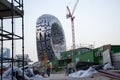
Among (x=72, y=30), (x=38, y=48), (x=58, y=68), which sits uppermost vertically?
(x=72, y=30)

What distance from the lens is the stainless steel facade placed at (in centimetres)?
9462

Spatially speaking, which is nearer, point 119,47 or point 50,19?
point 119,47

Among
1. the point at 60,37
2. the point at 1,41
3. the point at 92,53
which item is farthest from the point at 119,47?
the point at 60,37

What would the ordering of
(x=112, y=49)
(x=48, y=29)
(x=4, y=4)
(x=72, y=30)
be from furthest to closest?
(x=72, y=30) < (x=48, y=29) < (x=112, y=49) < (x=4, y=4)

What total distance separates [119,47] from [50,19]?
49.3 metres

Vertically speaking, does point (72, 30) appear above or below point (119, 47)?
above

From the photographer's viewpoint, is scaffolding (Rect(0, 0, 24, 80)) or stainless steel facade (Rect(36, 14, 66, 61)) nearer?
scaffolding (Rect(0, 0, 24, 80))

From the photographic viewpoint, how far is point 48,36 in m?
95.2

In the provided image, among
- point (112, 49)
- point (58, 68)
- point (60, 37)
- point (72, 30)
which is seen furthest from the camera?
point (72, 30)

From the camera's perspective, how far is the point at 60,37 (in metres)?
103

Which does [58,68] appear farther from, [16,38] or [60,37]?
[16,38]

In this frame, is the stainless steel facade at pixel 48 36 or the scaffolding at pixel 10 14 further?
the stainless steel facade at pixel 48 36

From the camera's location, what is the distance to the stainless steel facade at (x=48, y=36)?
94625mm

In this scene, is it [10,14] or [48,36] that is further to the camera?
[48,36]
